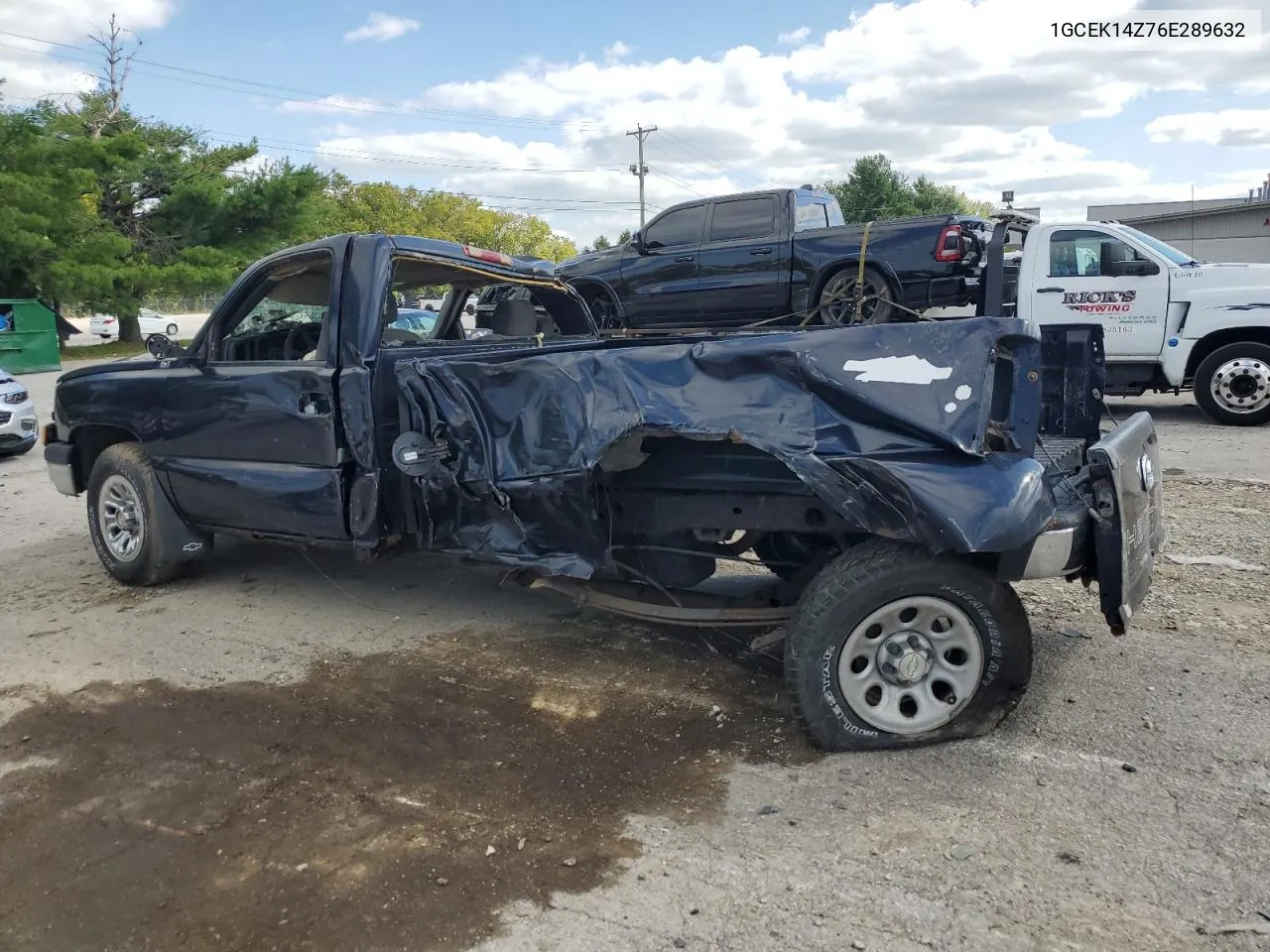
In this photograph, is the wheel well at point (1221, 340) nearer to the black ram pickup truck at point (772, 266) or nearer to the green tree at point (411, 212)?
the black ram pickup truck at point (772, 266)

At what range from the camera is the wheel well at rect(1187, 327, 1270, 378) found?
371 inches

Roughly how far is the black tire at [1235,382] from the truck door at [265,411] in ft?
28.1

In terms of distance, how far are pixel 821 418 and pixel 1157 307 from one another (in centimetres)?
792

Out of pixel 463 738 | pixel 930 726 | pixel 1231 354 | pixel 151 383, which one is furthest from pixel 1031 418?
pixel 1231 354

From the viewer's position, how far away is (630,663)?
4.42 meters

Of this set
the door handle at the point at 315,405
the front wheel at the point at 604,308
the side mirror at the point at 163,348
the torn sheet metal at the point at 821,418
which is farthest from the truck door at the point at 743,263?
the torn sheet metal at the point at 821,418

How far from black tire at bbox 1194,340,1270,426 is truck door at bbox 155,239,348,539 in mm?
8579

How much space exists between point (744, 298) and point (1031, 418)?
8.15m

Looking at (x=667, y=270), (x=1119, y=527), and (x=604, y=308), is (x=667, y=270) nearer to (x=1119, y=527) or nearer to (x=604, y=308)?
(x=604, y=308)

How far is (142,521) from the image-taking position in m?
5.55

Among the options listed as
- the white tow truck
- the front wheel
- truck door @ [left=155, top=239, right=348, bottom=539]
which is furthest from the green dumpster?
the white tow truck

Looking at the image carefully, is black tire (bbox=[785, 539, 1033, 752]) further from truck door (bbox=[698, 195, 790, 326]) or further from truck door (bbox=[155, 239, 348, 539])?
truck door (bbox=[698, 195, 790, 326])

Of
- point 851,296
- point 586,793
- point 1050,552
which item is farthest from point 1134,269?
point 586,793

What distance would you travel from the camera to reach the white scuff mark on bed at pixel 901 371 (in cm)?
328
